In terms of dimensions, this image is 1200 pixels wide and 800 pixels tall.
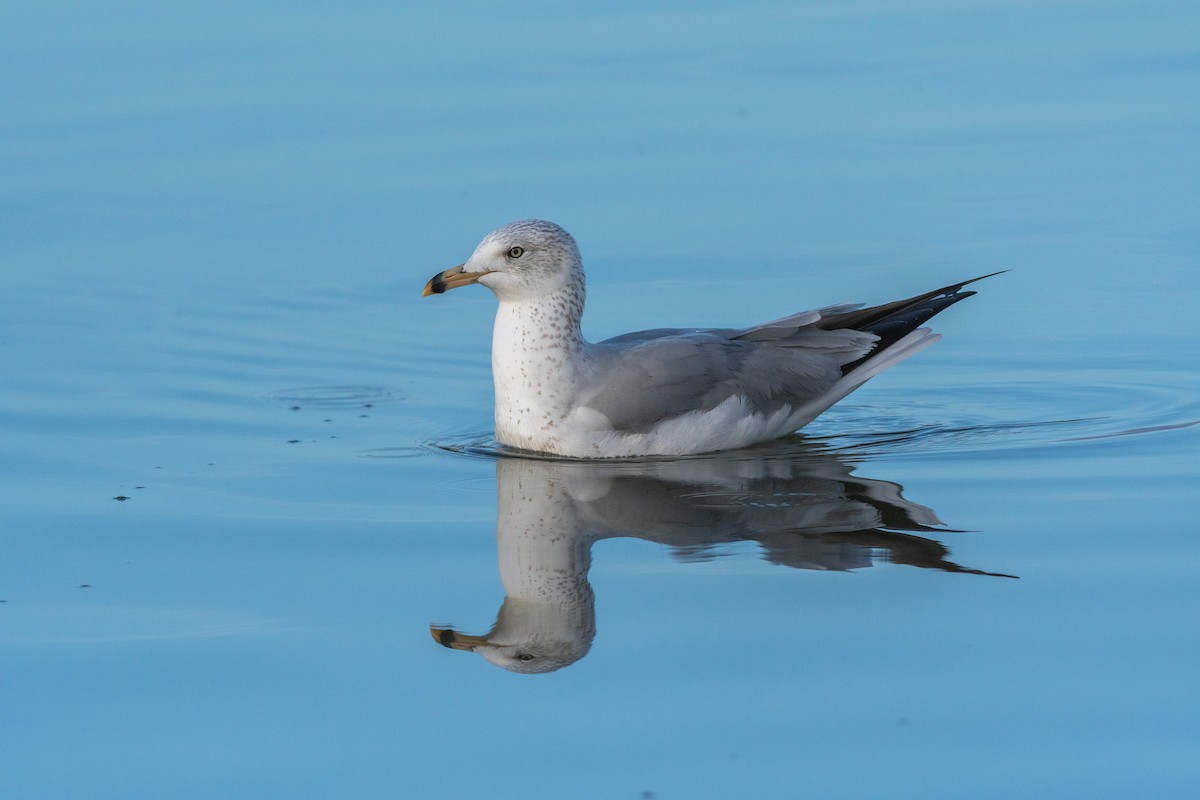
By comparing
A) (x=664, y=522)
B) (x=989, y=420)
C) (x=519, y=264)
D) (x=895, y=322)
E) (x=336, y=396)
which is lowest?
(x=664, y=522)

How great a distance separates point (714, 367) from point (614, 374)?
1.78ft

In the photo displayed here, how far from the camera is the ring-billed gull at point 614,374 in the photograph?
953cm

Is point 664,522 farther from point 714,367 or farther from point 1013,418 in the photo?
point 1013,418

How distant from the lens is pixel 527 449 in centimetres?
966

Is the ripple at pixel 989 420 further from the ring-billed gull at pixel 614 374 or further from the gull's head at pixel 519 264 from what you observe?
the gull's head at pixel 519 264

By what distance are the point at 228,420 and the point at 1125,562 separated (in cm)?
471

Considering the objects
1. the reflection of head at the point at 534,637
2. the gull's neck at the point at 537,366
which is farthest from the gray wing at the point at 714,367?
the reflection of head at the point at 534,637

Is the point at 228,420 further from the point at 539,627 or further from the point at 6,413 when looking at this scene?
the point at 539,627

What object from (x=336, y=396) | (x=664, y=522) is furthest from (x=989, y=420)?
(x=336, y=396)

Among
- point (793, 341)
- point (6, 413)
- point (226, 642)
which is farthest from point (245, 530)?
point (793, 341)

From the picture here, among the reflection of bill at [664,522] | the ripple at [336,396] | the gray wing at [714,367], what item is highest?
the gray wing at [714,367]

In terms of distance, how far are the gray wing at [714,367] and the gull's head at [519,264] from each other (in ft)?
1.40

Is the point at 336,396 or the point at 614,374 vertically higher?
the point at 614,374

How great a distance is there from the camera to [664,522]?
8.36 m
